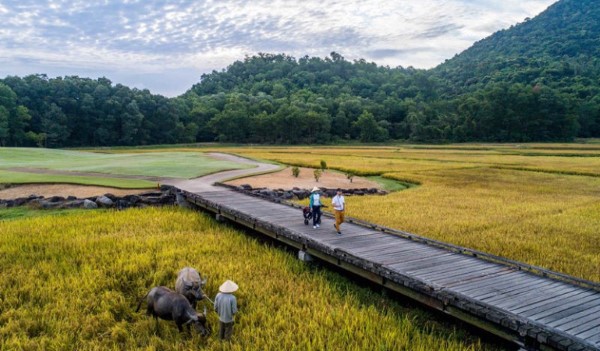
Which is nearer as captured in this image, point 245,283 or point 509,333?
point 509,333

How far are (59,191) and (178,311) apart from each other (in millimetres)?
19007

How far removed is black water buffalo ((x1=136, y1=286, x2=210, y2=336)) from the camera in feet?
27.7

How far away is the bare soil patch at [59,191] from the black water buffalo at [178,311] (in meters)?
16.3

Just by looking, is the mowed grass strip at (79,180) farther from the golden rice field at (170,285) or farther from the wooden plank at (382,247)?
the wooden plank at (382,247)

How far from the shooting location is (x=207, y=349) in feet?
25.6

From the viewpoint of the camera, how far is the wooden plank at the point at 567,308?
788 centimetres

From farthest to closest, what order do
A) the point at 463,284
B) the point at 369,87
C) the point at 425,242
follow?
the point at 369,87
the point at 425,242
the point at 463,284

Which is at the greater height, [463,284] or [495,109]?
[495,109]

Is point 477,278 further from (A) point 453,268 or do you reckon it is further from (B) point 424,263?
(B) point 424,263

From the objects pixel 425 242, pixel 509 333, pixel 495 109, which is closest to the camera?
pixel 509 333

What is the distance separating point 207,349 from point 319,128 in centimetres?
9899

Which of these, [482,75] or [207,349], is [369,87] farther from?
[207,349]

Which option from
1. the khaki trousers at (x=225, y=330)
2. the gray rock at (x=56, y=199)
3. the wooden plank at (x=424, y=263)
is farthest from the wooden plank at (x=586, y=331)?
the gray rock at (x=56, y=199)

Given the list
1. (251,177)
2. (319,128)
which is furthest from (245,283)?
(319,128)
